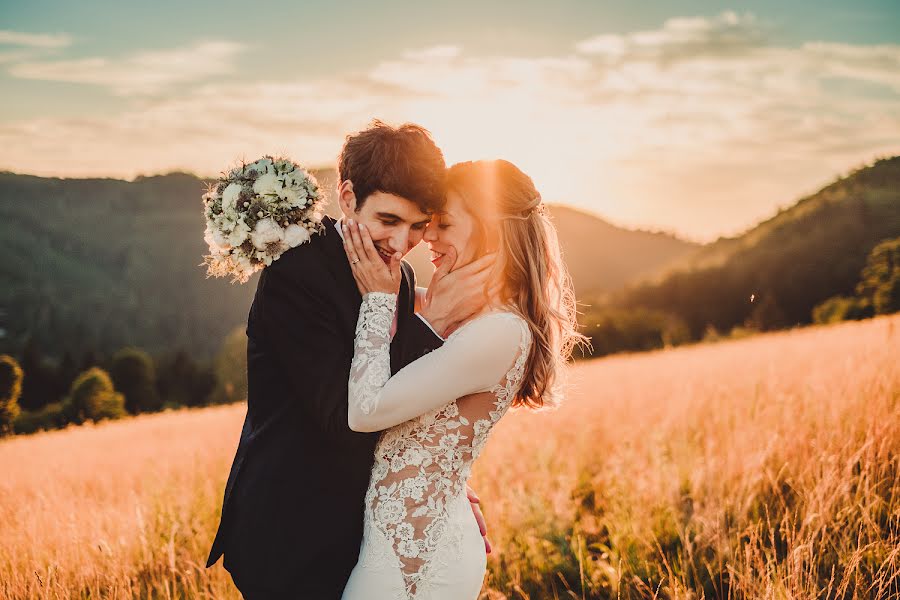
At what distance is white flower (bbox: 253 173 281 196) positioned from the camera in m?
2.58

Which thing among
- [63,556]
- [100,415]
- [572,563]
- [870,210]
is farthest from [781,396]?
[870,210]

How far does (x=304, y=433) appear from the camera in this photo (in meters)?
2.47

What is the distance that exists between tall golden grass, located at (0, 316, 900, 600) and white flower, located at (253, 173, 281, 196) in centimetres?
226

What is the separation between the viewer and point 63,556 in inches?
162

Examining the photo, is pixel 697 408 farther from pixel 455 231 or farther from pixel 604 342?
pixel 604 342

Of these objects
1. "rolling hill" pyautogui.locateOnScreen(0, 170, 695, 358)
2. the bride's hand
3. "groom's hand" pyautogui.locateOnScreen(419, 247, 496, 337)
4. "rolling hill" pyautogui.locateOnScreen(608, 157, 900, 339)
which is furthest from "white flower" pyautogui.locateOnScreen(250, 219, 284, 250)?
"rolling hill" pyautogui.locateOnScreen(0, 170, 695, 358)

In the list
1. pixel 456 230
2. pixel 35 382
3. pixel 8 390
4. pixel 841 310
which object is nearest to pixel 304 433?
pixel 456 230

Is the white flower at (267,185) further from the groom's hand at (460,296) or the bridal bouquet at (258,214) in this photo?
the groom's hand at (460,296)

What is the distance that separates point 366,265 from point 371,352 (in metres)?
0.40

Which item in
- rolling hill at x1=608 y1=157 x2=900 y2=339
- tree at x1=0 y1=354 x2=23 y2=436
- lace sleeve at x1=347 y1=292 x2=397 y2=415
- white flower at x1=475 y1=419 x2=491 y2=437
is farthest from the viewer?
rolling hill at x1=608 y1=157 x2=900 y2=339

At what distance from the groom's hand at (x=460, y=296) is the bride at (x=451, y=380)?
5cm

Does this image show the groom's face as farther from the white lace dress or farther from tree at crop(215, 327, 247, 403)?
tree at crop(215, 327, 247, 403)

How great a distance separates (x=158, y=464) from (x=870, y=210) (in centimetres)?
9299

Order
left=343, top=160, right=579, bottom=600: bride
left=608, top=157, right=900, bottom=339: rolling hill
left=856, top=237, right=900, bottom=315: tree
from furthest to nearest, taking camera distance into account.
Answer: left=608, top=157, right=900, bottom=339: rolling hill
left=856, top=237, right=900, bottom=315: tree
left=343, top=160, right=579, bottom=600: bride
